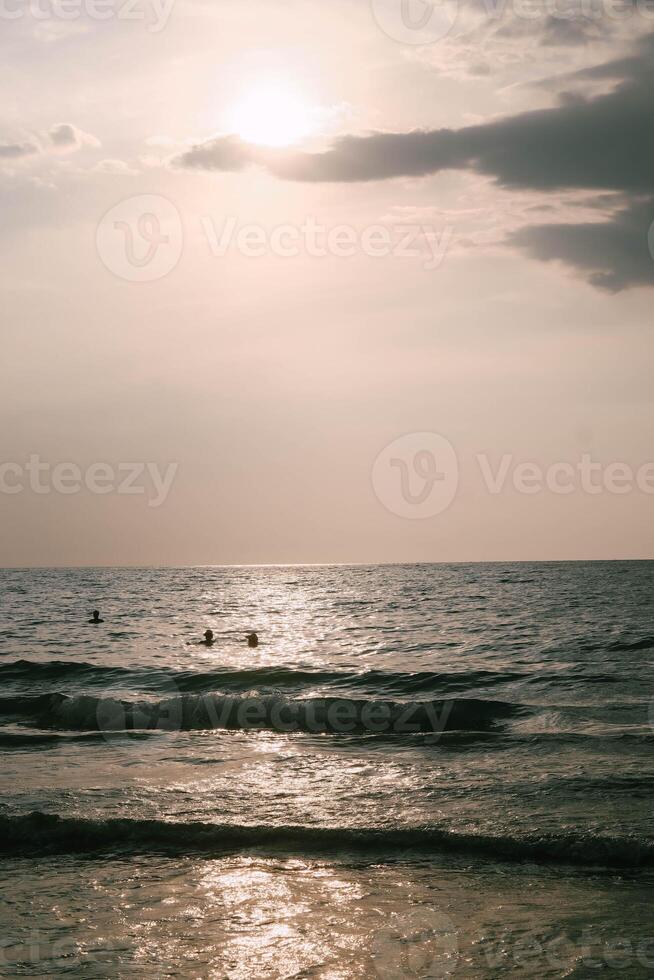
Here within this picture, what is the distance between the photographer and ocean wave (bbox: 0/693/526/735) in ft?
70.7

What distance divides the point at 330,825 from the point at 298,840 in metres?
0.59

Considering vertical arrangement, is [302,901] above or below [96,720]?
above

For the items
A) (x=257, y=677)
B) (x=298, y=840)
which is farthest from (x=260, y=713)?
(x=298, y=840)

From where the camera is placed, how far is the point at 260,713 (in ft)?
79.2

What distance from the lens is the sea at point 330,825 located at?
772cm

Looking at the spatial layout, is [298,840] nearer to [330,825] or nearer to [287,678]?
[330,825]

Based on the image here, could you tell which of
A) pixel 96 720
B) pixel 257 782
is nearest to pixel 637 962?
pixel 257 782

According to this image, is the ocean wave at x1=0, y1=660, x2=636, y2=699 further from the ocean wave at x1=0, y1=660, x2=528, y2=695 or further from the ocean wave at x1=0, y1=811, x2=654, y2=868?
the ocean wave at x1=0, y1=811, x2=654, y2=868

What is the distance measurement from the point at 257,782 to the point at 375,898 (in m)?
5.68

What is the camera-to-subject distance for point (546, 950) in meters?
7.63

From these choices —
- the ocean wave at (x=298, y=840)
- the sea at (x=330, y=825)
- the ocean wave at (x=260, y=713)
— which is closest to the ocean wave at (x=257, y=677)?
the sea at (x=330, y=825)

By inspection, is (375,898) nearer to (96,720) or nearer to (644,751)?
(644,751)

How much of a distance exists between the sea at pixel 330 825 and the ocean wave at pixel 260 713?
0.12 meters

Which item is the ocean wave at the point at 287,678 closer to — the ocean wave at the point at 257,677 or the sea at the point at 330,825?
the ocean wave at the point at 257,677
